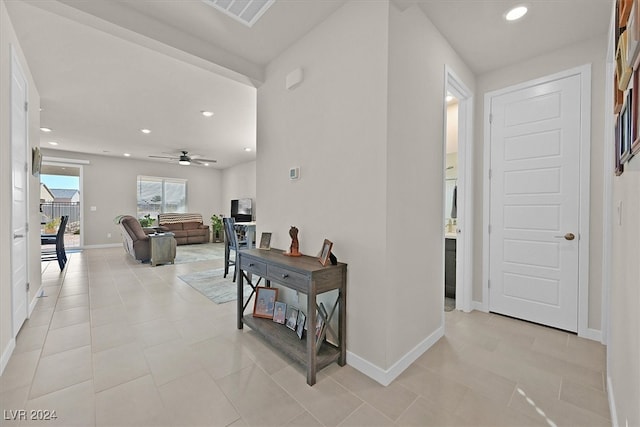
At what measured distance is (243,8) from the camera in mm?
2076

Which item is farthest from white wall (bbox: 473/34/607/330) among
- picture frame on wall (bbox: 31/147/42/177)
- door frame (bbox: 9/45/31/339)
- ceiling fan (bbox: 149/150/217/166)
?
ceiling fan (bbox: 149/150/217/166)

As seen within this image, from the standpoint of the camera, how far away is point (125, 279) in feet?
14.6

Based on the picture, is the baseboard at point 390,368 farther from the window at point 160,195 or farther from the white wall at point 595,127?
the window at point 160,195

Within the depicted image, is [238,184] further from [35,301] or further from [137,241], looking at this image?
[35,301]

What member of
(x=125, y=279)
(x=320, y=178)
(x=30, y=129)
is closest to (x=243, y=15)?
(x=320, y=178)

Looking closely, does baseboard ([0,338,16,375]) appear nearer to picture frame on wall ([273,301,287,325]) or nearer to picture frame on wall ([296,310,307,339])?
picture frame on wall ([273,301,287,325])

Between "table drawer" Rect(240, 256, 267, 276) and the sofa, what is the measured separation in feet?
23.5

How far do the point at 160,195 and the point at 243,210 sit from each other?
2.91 meters

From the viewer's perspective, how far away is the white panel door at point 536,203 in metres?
2.54

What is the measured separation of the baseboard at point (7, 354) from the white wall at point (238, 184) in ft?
22.3

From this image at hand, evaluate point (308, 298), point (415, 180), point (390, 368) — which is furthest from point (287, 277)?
point (415, 180)

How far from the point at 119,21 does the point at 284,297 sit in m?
2.56

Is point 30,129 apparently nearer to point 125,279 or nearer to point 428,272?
point 125,279

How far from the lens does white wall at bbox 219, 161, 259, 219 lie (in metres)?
8.91
